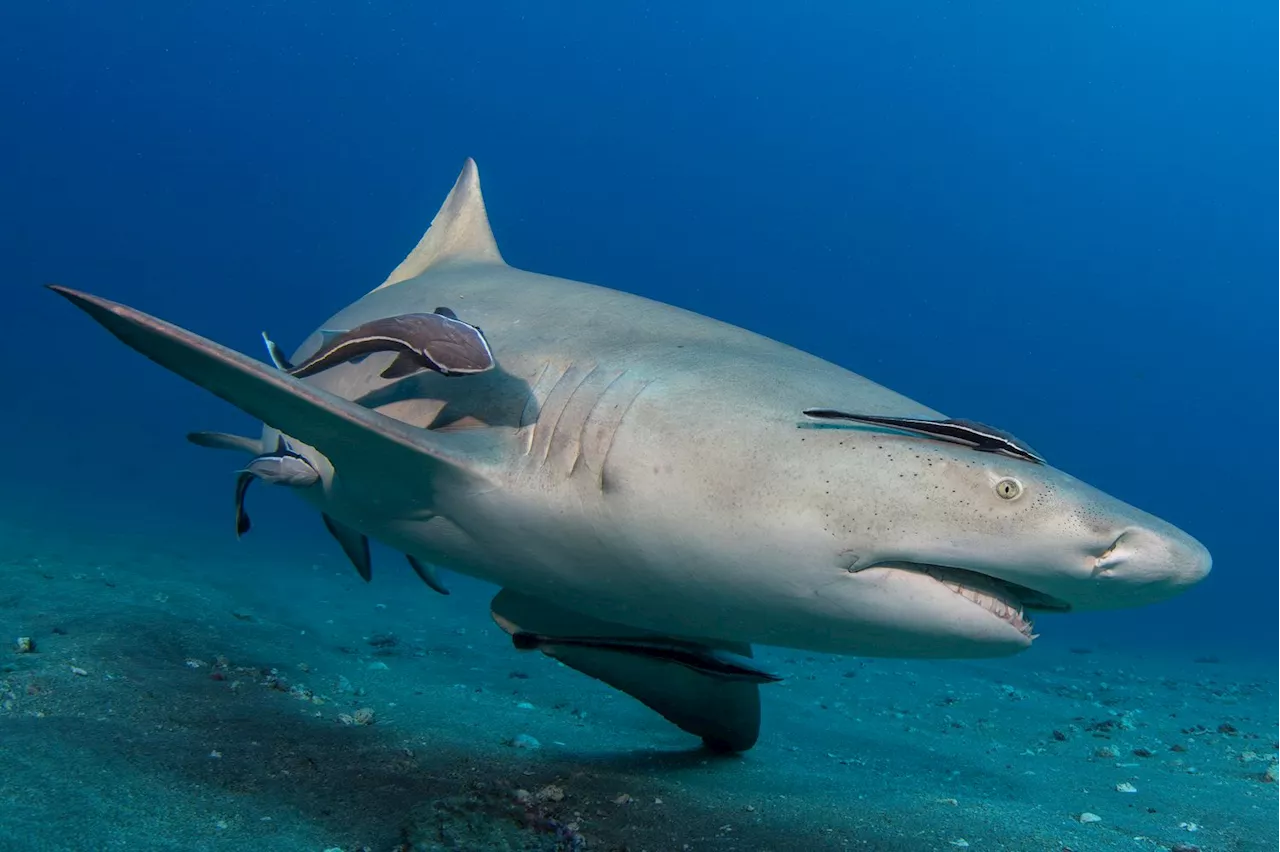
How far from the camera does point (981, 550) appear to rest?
6.48 ft

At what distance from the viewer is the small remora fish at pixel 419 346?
9.55ft

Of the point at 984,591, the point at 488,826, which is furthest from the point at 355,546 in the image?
the point at 984,591

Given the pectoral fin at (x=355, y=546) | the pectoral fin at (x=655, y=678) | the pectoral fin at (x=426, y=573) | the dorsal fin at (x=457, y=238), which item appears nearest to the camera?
the pectoral fin at (x=655, y=678)

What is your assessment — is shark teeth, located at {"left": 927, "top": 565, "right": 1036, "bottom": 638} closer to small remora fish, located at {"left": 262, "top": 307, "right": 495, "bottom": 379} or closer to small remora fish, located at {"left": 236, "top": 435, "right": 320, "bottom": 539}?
small remora fish, located at {"left": 262, "top": 307, "right": 495, "bottom": 379}

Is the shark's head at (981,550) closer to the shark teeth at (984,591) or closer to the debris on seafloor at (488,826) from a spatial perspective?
the shark teeth at (984,591)

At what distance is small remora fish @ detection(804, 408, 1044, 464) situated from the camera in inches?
84.2

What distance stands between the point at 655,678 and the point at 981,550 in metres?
2.03

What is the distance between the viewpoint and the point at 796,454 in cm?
226

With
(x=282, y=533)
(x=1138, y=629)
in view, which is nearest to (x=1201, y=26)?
(x=1138, y=629)

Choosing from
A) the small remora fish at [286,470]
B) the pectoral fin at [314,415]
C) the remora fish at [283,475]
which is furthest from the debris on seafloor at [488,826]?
the small remora fish at [286,470]

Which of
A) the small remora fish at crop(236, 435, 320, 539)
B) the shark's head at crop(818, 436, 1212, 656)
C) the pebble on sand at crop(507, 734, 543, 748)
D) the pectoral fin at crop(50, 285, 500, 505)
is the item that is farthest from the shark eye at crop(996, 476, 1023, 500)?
the pebble on sand at crop(507, 734, 543, 748)

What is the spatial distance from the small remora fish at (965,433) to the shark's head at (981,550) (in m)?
0.03

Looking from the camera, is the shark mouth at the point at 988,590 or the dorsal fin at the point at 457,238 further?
the dorsal fin at the point at 457,238

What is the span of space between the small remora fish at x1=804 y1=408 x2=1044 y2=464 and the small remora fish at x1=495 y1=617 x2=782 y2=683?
5.41ft
